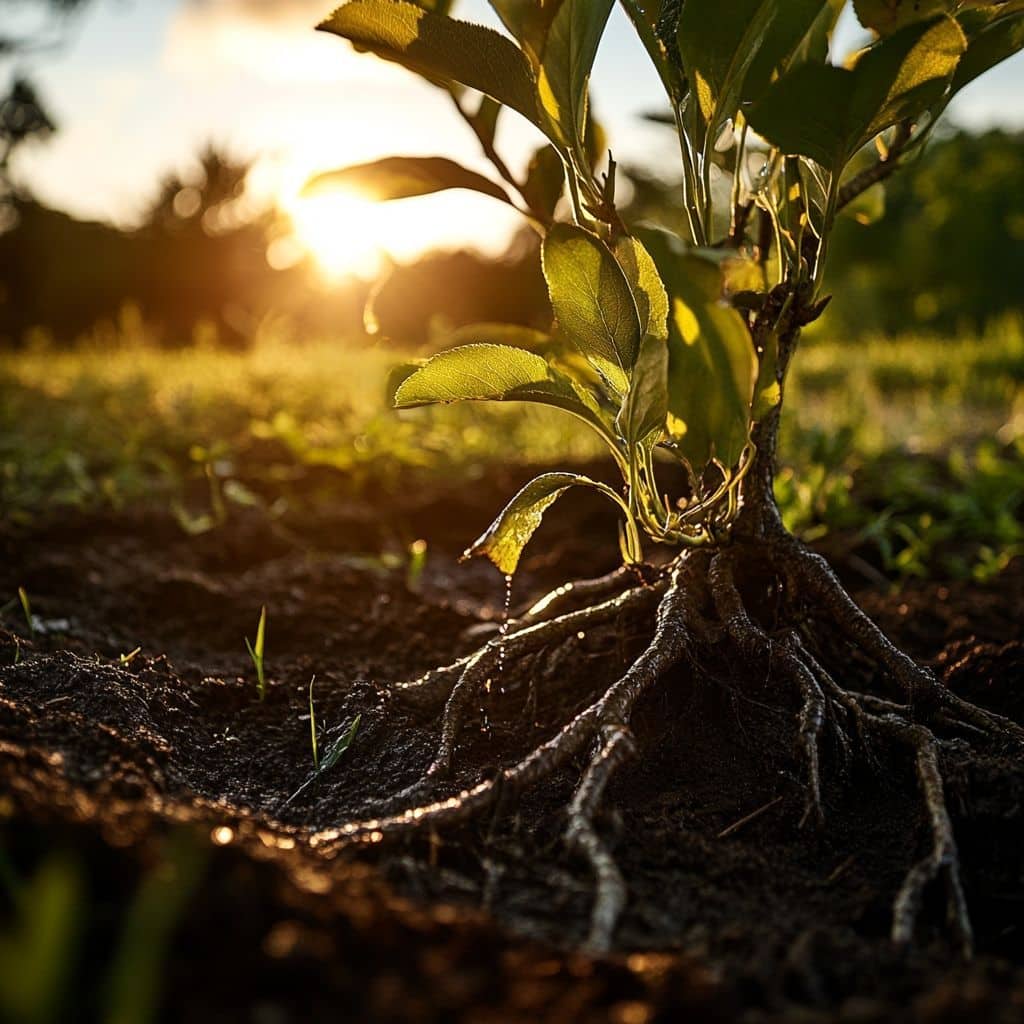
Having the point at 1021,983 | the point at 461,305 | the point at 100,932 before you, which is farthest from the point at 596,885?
the point at 461,305

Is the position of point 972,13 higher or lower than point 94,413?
lower

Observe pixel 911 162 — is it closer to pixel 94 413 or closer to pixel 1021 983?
pixel 1021 983

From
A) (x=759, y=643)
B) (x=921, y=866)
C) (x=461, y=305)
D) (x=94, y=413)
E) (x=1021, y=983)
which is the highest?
(x=461, y=305)

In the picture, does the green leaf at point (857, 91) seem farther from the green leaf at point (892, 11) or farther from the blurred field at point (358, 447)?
the blurred field at point (358, 447)

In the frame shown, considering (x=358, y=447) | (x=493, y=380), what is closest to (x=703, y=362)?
(x=493, y=380)

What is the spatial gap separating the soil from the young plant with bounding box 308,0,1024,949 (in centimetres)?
7

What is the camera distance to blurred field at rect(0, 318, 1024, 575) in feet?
11.2

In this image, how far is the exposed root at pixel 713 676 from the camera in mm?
1275

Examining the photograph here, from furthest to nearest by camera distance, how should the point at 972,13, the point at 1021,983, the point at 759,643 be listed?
the point at 759,643, the point at 972,13, the point at 1021,983

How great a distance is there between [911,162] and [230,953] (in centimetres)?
158

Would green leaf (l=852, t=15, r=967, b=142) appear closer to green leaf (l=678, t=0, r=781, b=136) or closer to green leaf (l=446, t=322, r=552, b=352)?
green leaf (l=678, t=0, r=781, b=136)

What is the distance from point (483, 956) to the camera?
2.80ft

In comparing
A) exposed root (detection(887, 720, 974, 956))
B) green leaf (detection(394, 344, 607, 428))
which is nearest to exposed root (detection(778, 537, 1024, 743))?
exposed root (detection(887, 720, 974, 956))

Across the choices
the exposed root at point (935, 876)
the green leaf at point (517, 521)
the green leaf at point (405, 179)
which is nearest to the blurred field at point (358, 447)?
the green leaf at point (405, 179)
